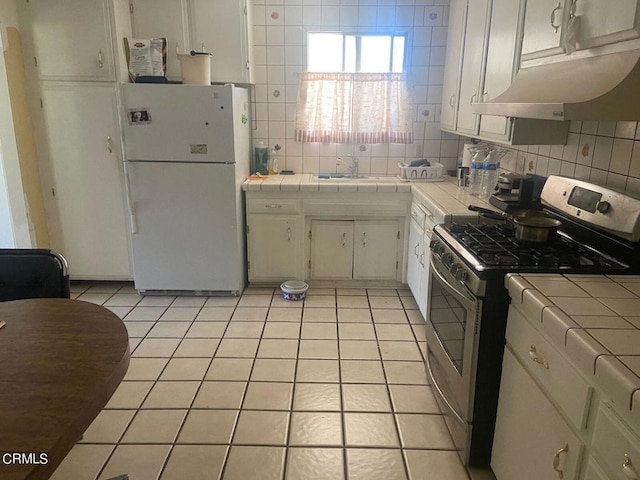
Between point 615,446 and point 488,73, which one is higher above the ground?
point 488,73

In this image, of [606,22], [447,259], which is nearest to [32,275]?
[447,259]

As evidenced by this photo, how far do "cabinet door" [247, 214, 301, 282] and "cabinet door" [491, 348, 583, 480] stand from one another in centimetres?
221

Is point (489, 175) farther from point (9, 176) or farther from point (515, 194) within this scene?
point (9, 176)

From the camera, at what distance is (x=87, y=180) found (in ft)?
11.4

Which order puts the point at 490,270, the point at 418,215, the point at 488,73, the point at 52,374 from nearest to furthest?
the point at 52,374
the point at 490,270
the point at 488,73
the point at 418,215

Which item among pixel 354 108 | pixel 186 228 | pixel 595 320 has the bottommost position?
pixel 186 228

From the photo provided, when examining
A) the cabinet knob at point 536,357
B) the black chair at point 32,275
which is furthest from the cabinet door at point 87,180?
the cabinet knob at point 536,357

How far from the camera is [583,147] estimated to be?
235 cm

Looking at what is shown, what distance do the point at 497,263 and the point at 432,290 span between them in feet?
2.24

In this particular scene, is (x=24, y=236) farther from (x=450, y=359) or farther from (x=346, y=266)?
(x=450, y=359)

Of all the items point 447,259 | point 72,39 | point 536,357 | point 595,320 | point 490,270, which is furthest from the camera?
point 72,39

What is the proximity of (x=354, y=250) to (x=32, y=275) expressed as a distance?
2376 millimetres

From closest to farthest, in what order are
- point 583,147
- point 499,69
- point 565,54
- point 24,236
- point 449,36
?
1. point 565,54
2. point 583,147
3. point 499,69
4. point 24,236
5. point 449,36

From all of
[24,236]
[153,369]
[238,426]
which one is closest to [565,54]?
[238,426]
